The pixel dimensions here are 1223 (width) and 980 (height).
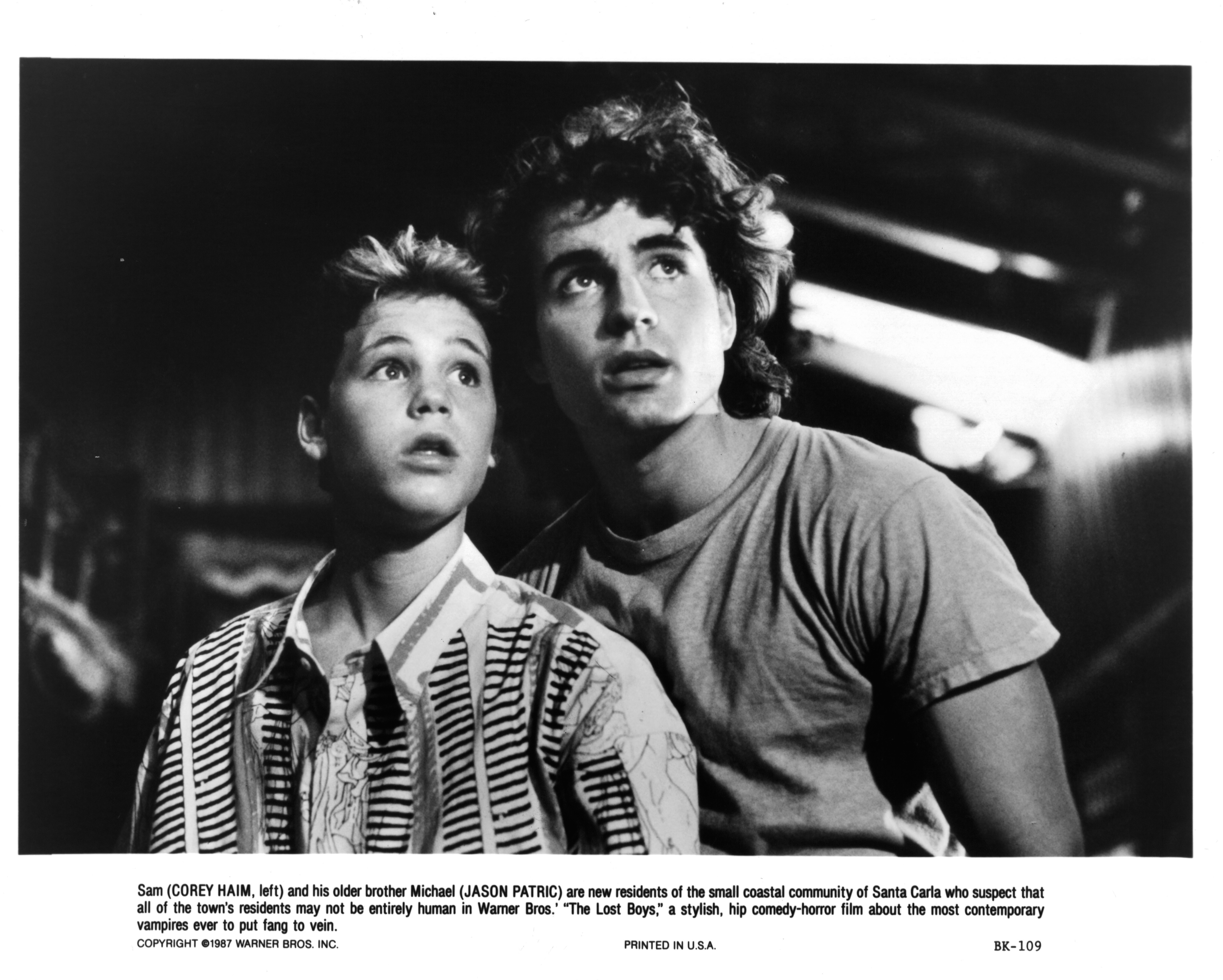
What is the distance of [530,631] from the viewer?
235 centimetres

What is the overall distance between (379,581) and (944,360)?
4.58 ft

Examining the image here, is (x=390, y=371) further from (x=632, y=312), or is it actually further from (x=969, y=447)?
(x=969, y=447)

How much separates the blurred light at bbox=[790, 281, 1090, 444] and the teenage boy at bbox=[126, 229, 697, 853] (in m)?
0.78

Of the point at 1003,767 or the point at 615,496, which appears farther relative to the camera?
the point at 615,496

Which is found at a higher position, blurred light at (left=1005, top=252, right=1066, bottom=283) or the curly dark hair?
the curly dark hair

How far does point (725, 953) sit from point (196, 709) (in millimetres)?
1337

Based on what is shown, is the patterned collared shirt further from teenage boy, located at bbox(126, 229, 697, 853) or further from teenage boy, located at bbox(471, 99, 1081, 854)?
teenage boy, located at bbox(471, 99, 1081, 854)

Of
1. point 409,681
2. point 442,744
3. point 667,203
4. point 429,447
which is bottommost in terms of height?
point 442,744

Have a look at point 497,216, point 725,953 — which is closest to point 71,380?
point 497,216

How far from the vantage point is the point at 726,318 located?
2398 mm

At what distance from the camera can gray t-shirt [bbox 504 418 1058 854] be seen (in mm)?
2270

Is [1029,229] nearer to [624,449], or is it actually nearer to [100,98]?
[624,449]

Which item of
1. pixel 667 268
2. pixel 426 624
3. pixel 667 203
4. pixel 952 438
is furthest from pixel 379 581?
pixel 952 438

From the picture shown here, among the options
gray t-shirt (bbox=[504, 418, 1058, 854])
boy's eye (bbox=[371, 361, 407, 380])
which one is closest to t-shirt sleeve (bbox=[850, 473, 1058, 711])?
gray t-shirt (bbox=[504, 418, 1058, 854])
